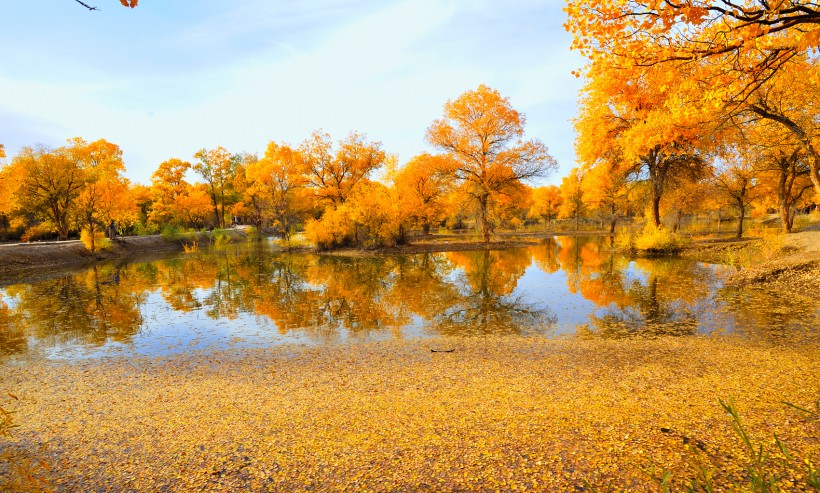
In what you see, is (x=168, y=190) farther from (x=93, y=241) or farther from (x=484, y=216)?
(x=484, y=216)

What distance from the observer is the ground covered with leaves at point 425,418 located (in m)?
3.99

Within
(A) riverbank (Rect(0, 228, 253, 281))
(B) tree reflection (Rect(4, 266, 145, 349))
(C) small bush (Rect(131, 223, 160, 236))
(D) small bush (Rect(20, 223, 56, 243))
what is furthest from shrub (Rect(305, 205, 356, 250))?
(D) small bush (Rect(20, 223, 56, 243))

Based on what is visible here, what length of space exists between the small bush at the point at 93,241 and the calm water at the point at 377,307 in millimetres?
13060

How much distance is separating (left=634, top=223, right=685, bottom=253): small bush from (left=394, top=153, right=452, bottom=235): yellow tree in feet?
50.6

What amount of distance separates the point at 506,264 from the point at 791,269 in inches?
479

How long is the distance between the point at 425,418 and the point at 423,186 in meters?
36.7

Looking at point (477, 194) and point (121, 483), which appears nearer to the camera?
point (121, 483)

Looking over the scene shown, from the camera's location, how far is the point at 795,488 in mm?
3416

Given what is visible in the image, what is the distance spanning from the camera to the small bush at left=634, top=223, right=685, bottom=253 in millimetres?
22453

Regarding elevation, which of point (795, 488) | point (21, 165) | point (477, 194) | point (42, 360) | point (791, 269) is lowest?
point (42, 360)

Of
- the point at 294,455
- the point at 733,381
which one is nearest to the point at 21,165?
the point at 294,455

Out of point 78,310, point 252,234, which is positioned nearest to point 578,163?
point 78,310

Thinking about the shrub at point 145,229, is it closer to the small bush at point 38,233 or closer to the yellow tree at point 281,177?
the small bush at point 38,233

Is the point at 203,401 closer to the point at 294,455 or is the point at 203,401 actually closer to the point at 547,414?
the point at 294,455
